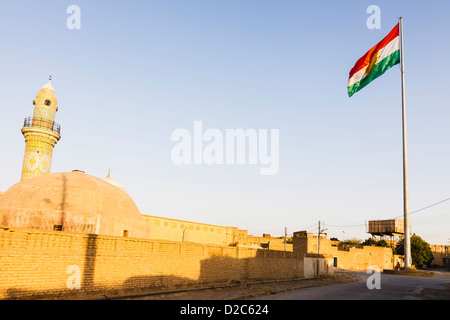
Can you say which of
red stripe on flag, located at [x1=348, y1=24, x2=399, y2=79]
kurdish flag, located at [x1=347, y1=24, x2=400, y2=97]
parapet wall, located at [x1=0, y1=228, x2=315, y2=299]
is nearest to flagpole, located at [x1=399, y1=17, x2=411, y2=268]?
red stripe on flag, located at [x1=348, y1=24, x2=399, y2=79]

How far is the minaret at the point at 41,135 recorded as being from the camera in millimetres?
31266

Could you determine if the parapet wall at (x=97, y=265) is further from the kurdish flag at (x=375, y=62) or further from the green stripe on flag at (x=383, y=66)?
the green stripe on flag at (x=383, y=66)

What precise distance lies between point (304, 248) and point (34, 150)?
40.6 meters

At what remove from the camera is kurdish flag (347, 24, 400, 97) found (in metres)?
23.7

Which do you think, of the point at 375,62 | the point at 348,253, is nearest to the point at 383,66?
the point at 375,62

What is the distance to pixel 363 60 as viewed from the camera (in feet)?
82.3

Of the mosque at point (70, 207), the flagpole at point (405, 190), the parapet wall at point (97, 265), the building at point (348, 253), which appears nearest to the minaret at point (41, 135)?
the mosque at point (70, 207)

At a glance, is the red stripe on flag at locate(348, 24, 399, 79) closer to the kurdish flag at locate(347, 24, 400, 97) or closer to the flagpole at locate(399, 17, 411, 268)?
the kurdish flag at locate(347, 24, 400, 97)

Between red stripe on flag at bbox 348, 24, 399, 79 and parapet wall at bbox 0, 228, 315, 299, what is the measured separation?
1557 centimetres

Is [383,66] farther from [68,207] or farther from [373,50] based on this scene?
[68,207]

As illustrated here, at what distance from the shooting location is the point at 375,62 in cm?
2425

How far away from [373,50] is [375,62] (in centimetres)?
131
